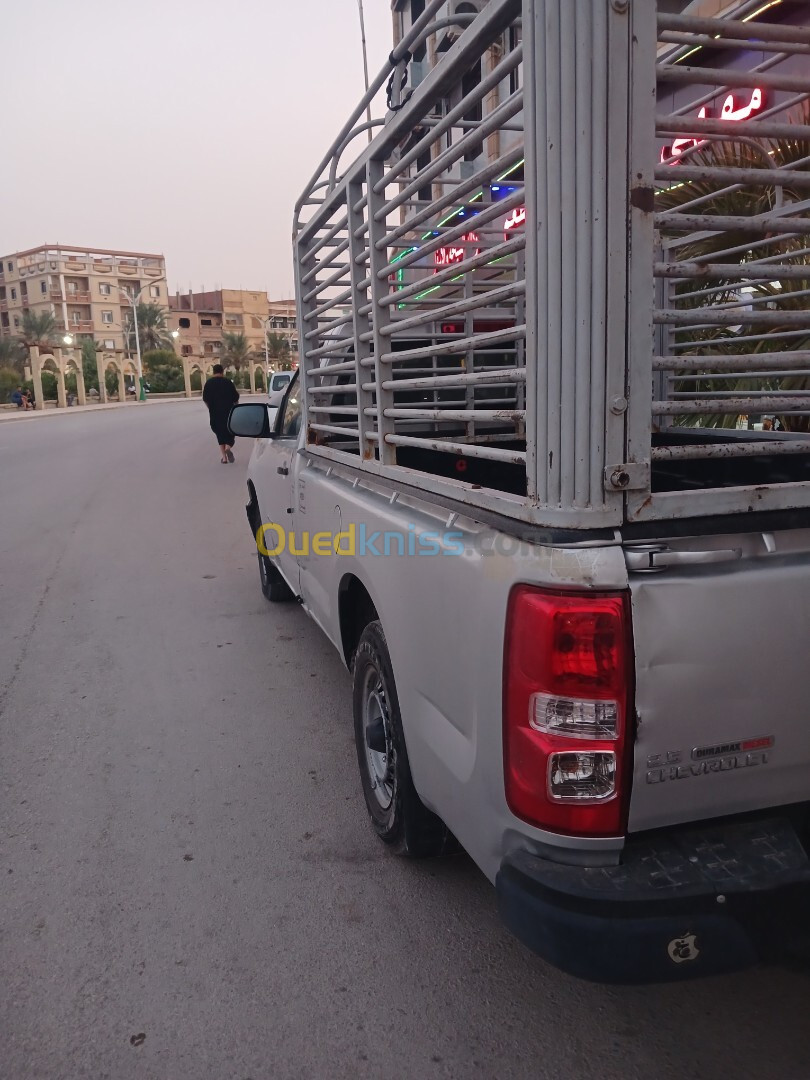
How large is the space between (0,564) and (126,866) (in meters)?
5.73

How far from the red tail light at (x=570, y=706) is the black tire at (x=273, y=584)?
444cm

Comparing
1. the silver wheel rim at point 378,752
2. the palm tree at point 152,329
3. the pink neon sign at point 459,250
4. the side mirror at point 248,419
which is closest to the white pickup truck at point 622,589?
the pink neon sign at point 459,250

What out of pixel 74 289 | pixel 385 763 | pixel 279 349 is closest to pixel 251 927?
pixel 385 763

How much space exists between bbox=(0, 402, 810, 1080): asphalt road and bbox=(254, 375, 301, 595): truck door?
67cm

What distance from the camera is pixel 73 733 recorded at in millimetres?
4125

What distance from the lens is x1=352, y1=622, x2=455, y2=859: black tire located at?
2.77 meters

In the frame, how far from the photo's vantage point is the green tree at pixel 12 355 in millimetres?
53969

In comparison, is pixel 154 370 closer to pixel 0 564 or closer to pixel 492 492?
pixel 0 564

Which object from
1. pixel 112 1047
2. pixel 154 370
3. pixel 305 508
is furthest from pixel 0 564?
pixel 154 370

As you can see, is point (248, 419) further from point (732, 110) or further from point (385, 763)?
point (732, 110)

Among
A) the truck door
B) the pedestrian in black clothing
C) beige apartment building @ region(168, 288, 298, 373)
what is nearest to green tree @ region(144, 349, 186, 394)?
beige apartment building @ region(168, 288, 298, 373)

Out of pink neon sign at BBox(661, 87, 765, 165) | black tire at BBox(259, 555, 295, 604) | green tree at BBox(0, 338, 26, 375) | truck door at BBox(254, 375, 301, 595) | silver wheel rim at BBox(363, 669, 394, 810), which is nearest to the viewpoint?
silver wheel rim at BBox(363, 669, 394, 810)
